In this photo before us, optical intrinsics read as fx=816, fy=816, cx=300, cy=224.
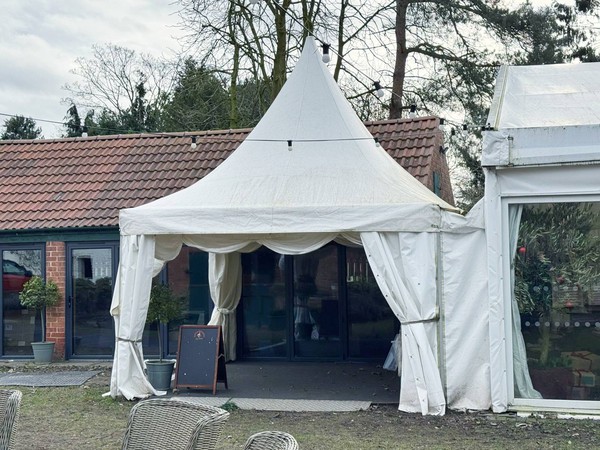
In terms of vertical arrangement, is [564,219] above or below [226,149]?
below

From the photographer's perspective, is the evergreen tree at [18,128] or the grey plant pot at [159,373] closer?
the grey plant pot at [159,373]

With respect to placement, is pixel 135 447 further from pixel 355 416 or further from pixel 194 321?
pixel 194 321

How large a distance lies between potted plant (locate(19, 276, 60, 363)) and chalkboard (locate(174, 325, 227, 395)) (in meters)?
3.94

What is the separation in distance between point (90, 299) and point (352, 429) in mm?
6725

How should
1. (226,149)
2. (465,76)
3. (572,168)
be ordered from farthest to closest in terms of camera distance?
(465,76), (226,149), (572,168)

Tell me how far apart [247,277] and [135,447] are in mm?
8379

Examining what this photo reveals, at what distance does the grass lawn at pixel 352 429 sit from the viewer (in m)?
7.56

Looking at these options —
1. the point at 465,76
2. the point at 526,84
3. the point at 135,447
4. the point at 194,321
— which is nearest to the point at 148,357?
the point at 194,321

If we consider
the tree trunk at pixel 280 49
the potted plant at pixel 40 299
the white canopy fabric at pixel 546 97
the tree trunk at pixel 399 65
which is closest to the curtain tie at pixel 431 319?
the white canopy fabric at pixel 546 97

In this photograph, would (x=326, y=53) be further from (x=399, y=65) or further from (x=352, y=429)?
(x=399, y=65)

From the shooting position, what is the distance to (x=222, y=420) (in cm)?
471

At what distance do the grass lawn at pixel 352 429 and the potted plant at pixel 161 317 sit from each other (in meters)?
0.79

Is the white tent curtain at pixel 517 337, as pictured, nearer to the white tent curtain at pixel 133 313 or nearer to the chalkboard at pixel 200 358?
the chalkboard at pixel 200 358

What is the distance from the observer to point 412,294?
29.8ft
